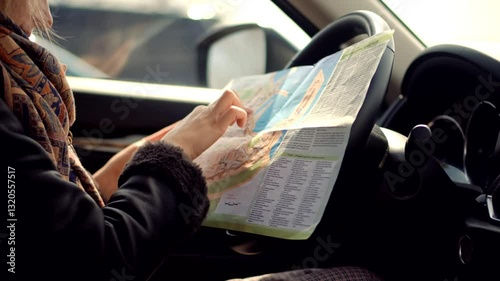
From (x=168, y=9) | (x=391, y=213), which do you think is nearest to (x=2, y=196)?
(x=391, y=213)

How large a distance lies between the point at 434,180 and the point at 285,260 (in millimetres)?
377

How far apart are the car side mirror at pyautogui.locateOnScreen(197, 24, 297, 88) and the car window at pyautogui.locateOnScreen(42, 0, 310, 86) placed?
1.0 inches

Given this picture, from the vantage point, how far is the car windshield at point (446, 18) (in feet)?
4.55

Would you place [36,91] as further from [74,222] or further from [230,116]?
[230,116]

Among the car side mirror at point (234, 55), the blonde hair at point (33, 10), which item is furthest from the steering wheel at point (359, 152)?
the car side mirror at point (234, 55)

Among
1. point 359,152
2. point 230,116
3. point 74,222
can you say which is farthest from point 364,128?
point 74,222

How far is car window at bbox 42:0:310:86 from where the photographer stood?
183 cm

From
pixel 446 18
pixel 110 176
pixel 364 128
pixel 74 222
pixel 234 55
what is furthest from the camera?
pixel 234 55

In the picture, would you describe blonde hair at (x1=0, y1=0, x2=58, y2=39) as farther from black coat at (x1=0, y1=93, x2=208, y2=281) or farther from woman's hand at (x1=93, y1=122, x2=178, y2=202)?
woman's hand at (x1=93, y1=122, x2=178, y2=202)

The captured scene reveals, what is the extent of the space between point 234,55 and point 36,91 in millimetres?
1005

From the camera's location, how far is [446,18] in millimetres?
1431

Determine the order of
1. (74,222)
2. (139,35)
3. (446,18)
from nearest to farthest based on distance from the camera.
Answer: (74,222) → (446,18) → (139,35)

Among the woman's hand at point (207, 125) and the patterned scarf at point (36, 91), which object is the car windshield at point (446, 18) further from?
the patterned scarf at point (36, 91)

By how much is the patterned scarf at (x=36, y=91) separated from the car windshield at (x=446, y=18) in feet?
2.45
